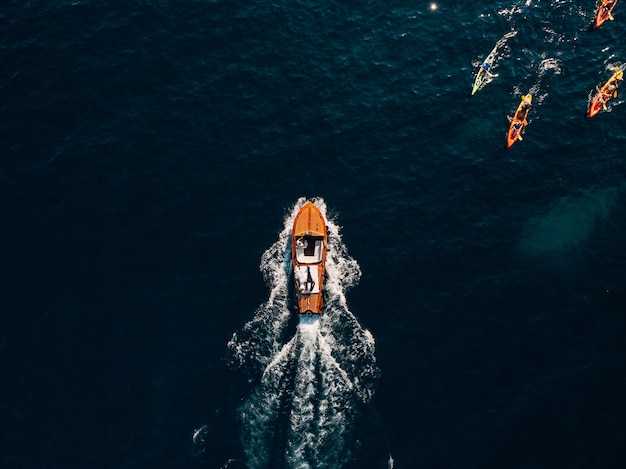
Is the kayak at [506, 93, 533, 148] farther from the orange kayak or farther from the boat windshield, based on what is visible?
the boat windshield

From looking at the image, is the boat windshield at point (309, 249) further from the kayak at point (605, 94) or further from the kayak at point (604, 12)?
the kayak at point (604, 12)

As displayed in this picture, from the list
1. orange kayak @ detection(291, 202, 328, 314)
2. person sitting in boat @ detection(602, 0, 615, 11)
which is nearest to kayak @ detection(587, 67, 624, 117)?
person sitting in boat @ detection(602, 0, 615, 11)

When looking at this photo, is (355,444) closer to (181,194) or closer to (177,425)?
(177,425)

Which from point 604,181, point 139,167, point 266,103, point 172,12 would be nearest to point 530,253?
point 604,181

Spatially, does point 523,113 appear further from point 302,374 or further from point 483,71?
point 302,374

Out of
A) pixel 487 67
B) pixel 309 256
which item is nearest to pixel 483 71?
pixel 487 67

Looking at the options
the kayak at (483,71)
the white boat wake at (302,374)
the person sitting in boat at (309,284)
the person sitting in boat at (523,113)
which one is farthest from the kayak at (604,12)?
the person sitting in boat at (309,284)
